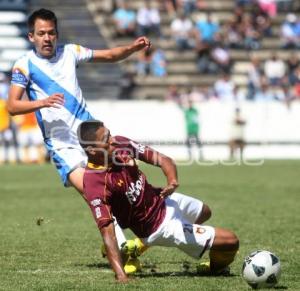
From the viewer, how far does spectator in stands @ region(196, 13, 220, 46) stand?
3866 centimetres

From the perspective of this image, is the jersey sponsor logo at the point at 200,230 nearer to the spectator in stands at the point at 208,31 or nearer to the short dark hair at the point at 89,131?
the short dark hair at the point at 89,131

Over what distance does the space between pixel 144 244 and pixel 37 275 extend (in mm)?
1051

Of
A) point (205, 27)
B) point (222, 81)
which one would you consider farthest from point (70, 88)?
point (205, 27)

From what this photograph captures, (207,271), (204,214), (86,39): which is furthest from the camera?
(86,39)

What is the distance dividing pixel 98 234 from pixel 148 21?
25.8 metres

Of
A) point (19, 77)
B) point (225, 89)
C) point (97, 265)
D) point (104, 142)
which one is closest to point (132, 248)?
point (97, 265)

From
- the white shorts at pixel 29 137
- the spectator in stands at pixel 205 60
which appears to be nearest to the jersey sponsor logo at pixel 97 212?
the white shorts at pixel 29 137

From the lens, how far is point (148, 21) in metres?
39.1

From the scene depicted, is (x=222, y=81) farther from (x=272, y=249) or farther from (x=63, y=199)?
(x=272, y=249)

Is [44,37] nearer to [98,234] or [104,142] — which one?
[104,142]

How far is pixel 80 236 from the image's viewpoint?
13578 mm

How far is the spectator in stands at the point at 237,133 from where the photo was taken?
111 ft

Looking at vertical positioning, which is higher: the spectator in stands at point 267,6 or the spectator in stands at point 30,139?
the spectator in stands at point 267,6

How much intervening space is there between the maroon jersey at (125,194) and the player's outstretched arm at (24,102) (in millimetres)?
701
